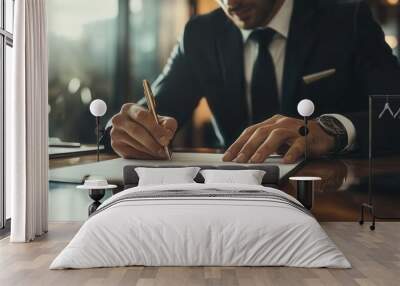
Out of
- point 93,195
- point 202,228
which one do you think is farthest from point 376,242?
point 93,195

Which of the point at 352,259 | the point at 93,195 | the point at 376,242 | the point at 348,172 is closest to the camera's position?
the point at 352,259

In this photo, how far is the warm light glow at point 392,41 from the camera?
25.9 ft

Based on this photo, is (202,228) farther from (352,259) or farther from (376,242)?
(376,242)

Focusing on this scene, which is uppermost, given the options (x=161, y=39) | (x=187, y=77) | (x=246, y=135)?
(x=161, y=39)

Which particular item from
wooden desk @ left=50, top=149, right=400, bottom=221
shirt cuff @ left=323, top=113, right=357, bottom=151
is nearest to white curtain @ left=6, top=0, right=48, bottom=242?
wooden desk @ left=50, top=149, right=400, bottom=221

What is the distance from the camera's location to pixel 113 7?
806 cm

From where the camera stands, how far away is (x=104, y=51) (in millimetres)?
8055

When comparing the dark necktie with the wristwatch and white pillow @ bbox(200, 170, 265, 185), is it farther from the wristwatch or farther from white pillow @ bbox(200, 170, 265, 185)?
white pillow @ bbox(200, 170, 265, 185)

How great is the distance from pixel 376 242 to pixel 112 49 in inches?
168

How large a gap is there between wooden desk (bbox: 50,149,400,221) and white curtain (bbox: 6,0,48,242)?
1.37m

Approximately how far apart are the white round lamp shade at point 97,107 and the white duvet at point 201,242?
9.35 ft

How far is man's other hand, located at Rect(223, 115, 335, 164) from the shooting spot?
7.86 metres

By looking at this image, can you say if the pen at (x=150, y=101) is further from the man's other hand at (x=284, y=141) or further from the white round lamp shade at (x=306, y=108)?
the white round lamp shade at (x=306, y=108)

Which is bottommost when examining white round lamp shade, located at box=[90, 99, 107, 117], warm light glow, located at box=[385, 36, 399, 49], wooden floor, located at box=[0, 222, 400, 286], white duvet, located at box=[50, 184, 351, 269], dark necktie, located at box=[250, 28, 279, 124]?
wooden floor, located at box=[0, 222, 400, 286]
